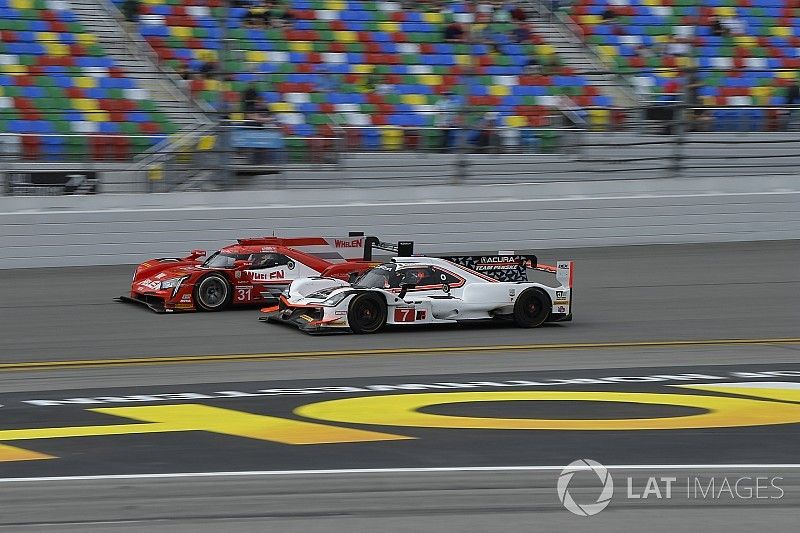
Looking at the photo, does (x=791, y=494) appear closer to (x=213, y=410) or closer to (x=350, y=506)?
(x=350, y=506)

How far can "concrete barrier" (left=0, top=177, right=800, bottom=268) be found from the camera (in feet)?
55.0

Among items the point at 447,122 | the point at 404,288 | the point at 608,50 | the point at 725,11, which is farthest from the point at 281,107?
the point at 725,11

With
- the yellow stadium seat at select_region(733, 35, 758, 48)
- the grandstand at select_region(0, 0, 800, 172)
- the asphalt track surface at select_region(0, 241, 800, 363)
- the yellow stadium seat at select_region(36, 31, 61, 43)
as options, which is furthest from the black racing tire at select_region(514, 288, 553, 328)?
the yellow stadium seat at select_region(733, 35, 758, 48)

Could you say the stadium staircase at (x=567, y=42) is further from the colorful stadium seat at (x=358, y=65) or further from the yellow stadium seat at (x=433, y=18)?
the yellow stadium seat at (x=433, y=18)

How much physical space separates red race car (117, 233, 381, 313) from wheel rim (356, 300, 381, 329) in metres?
0.86

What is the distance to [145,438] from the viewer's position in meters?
7.18

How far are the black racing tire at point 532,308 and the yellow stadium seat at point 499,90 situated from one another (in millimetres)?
7979

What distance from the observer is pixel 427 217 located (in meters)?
18.4

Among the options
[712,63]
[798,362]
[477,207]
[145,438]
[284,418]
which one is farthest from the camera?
[712,63]

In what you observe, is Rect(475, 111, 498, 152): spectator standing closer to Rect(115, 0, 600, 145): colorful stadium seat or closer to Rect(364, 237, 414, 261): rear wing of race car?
Rect(115, 0, 600, 145): colorful stadium seat

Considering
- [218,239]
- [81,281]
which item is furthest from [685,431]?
[218,239]

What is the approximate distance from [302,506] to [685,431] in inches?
110

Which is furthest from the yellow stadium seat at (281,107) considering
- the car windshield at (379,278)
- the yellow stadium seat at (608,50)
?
the yellow stadium seat at (608,50)

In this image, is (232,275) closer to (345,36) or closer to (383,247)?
(383,247)
